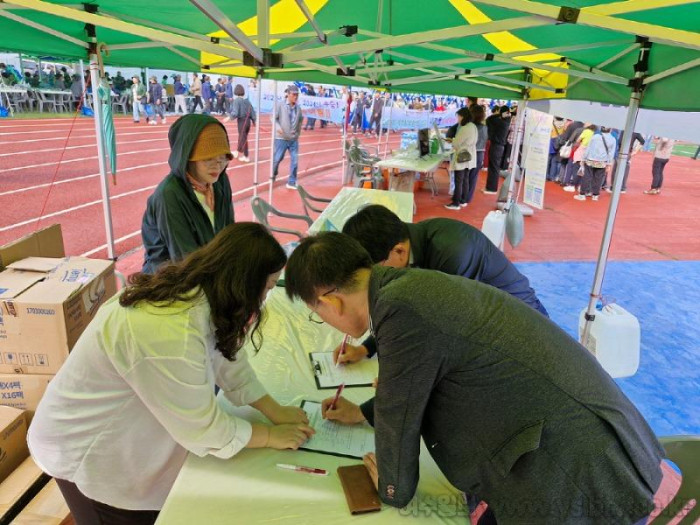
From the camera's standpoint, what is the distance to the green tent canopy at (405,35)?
1656mm

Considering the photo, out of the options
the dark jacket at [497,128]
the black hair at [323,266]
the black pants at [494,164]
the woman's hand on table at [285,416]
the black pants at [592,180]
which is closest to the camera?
the black hair at [323,266]

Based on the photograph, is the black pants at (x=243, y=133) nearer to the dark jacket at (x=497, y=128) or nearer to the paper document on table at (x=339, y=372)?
the dark jacket at (x=497, y=128)

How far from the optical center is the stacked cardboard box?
2059 millimetres

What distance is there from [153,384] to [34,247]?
203cm

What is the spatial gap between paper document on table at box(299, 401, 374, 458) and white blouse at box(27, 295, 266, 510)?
0.22 m

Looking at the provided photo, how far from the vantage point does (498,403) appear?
0.98 metres

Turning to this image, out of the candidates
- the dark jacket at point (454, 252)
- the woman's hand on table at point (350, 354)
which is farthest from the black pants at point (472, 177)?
the woman's hand on table at point (350, 354)

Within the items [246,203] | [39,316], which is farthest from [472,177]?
[39,316]

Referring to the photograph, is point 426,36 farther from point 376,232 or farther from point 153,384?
point 153,384

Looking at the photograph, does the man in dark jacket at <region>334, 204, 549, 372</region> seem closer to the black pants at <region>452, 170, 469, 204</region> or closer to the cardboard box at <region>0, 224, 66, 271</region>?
the cardboard box at <region>0, 224, 66, 271</region>

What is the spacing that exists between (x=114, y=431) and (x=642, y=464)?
1.24 meters

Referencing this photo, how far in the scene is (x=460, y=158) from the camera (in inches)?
296

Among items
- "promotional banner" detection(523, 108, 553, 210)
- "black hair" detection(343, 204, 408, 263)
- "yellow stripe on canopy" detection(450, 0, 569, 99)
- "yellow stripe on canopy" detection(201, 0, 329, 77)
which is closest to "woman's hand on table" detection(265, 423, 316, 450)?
"black hair" detection(343, 204, 408, 263)

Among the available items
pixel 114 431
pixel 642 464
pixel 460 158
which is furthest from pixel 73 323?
pixel 460 158
